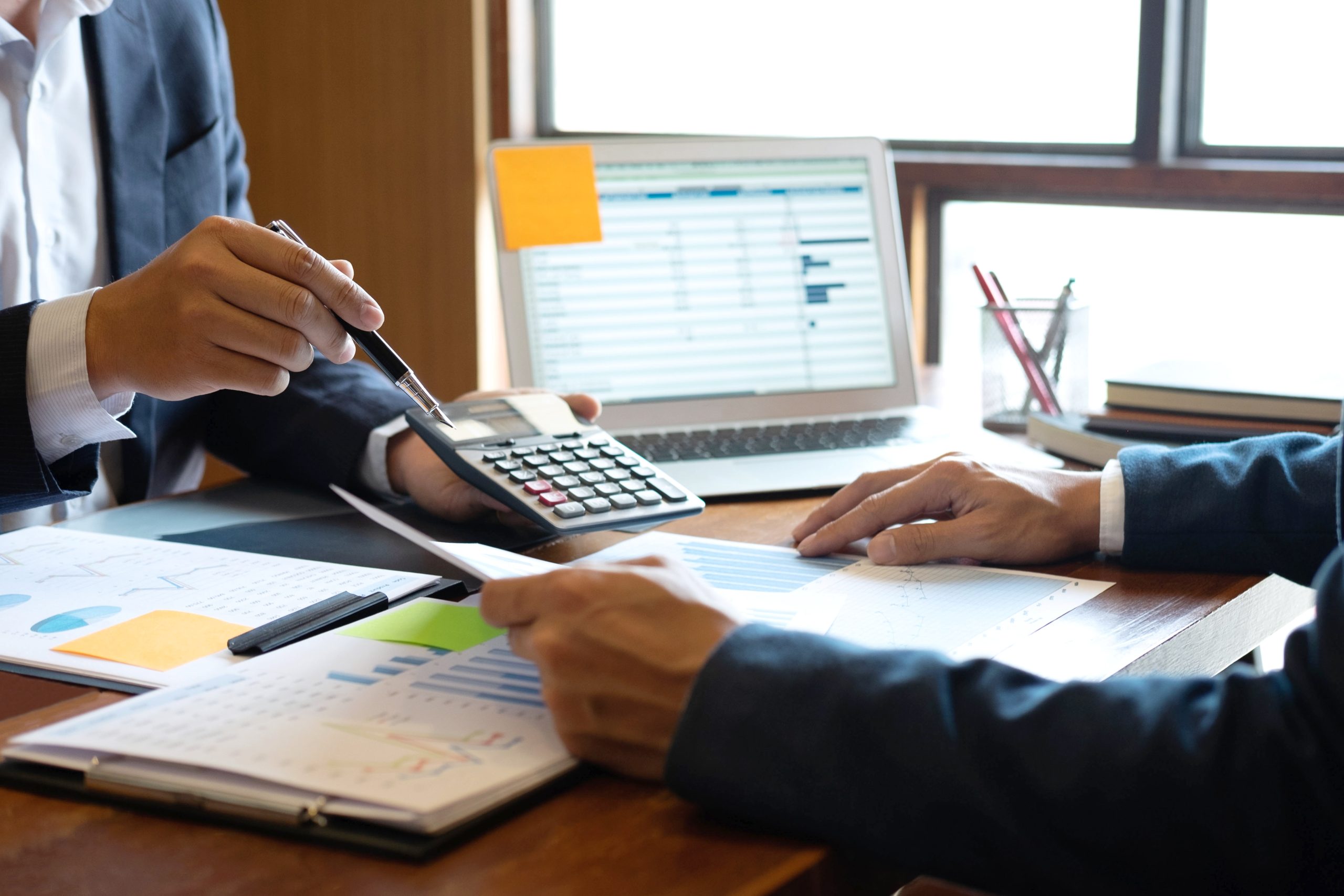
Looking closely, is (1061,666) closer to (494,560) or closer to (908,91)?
(494,560)

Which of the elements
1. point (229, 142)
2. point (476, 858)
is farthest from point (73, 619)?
point (229, 142)

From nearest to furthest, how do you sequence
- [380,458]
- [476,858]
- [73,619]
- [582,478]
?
1. [476,858]
2. [73,619]
3. [582,478]
4. [380,458]

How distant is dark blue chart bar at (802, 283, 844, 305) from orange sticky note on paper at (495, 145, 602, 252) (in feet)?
0.76

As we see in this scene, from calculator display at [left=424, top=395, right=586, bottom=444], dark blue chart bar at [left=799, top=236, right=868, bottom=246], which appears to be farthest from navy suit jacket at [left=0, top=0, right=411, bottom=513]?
dark blue chart bar at [left=799, top=236, right=868, bottom=246]

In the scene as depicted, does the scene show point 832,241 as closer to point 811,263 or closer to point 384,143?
point 811,263

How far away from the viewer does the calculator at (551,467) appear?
35.1 inches

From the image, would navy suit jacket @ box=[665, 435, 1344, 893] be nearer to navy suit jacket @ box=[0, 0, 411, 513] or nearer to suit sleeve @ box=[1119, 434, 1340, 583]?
suit sleeve @ box=[1119, 434, 1340, 583]

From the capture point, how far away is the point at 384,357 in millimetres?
857

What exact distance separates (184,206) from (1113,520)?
97 cm

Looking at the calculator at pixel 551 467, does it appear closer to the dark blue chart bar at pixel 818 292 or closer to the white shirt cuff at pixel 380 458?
the white shirt cuff at pixel 380 458

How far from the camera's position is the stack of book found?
1153mm

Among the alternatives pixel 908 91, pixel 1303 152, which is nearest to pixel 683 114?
pixel 908 91

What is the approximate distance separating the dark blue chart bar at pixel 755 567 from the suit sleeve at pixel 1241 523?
Answer: 0.21 m

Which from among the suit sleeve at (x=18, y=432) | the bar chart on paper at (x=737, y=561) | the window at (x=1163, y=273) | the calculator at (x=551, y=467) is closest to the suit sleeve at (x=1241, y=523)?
the bar chart on paper at (x=737, y=561)
